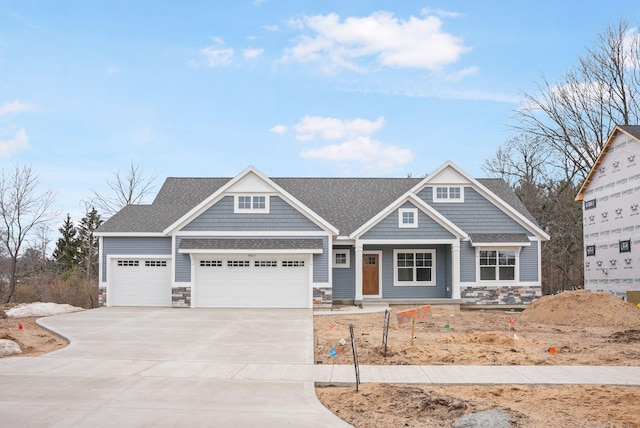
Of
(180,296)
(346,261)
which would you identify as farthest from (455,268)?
(180,296)

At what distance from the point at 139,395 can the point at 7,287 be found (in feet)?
89.2

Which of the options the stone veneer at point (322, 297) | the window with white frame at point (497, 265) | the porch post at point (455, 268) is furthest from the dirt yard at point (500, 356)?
the window with white frame at point (497, 265)

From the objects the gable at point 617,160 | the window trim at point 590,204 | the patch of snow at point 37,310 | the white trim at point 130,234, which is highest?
the gable at point 617,160

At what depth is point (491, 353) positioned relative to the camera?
492 inches

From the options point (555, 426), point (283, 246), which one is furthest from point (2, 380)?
point (283, 246)

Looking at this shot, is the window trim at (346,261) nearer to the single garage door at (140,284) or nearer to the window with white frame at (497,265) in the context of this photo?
the window with white frame at (497,265)

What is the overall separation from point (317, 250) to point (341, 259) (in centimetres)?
274

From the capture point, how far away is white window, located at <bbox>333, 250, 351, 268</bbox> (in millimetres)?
26469

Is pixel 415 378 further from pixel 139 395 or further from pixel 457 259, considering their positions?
pixel 457 259

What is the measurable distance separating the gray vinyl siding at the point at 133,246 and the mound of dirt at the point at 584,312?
13959 mm

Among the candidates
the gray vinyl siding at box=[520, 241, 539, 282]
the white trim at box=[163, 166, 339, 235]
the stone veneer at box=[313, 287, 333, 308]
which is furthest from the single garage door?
the gray vinyl siding at box=[520, 241, 539, 282]

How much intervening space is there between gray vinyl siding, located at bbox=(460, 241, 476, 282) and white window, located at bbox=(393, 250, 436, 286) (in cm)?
127

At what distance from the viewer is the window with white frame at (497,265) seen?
26.3 metres

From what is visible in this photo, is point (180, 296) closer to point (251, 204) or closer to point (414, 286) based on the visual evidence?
point (251, 204)
